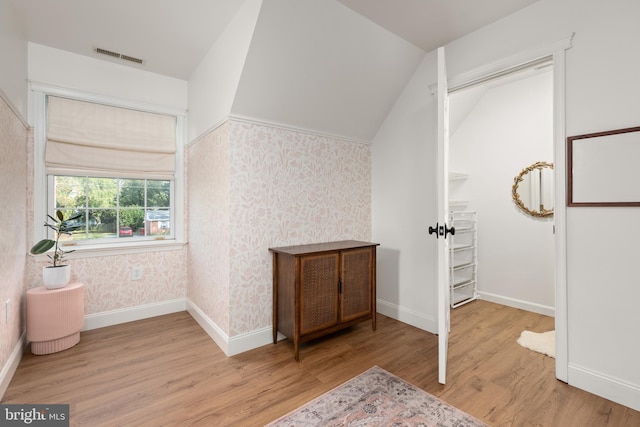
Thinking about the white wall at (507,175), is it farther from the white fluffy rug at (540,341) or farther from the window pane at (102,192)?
the window pane at (102,192)

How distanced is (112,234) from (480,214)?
432 cm

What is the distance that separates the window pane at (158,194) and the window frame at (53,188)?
0.07 meters

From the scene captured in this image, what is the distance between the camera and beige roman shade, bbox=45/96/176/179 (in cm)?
271

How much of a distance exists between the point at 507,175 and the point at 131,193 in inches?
170

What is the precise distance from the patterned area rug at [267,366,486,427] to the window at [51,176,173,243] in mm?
2510

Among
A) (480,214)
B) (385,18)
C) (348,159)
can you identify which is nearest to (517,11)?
(385,18)

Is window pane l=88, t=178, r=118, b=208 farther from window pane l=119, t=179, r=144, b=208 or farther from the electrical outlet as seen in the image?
the electrical outlet

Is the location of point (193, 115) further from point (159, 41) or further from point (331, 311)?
point (331, 311)

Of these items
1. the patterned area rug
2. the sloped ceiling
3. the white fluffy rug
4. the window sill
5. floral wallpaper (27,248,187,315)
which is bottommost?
the patterned area rug

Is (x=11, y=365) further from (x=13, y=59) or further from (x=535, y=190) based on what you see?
(x=535, y=190)

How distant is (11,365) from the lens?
6.61 ft

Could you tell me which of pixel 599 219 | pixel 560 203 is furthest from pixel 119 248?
pixel 599 219

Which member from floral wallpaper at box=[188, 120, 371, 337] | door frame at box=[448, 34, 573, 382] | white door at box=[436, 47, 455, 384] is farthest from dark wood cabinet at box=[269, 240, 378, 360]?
door frame at box=[448, 34, 573, 382]

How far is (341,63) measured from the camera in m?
2.46
